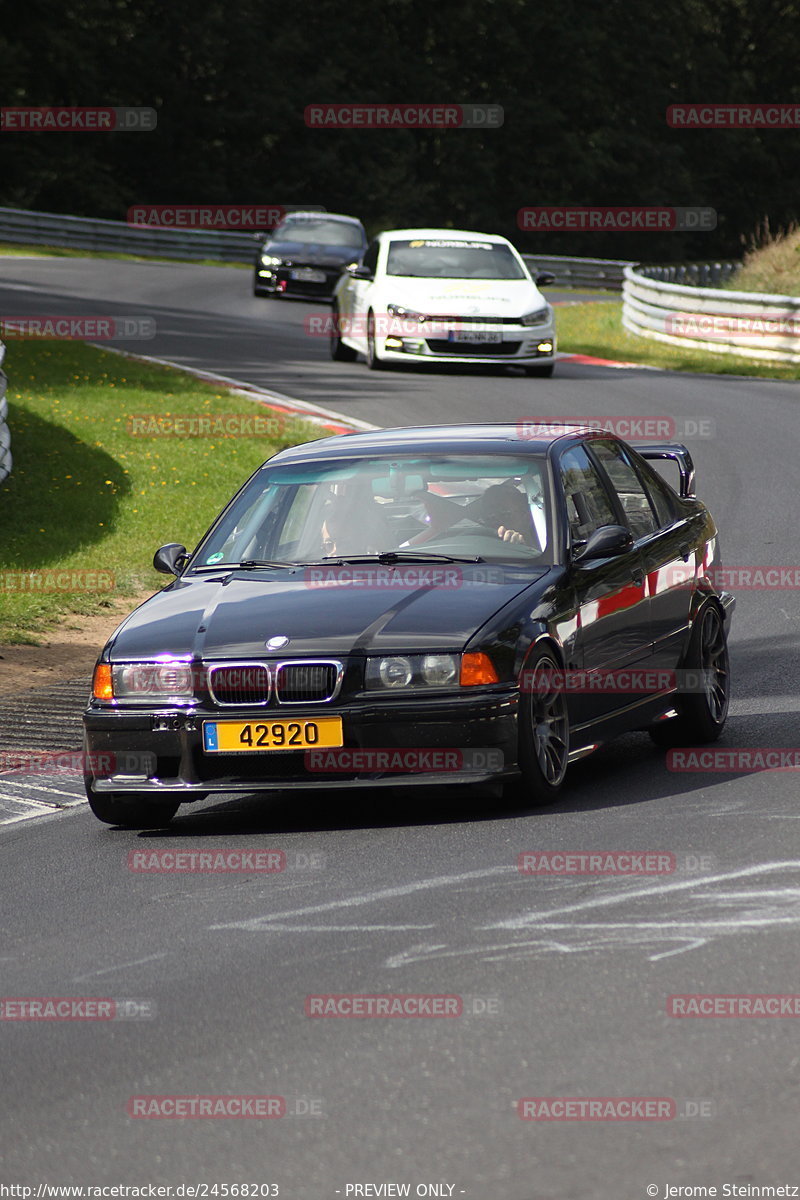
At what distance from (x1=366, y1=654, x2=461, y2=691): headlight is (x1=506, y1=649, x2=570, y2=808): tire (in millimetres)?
306

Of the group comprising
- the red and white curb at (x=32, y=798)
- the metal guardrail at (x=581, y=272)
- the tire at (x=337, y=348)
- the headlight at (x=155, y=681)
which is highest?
the metal guardrail at (x=581, y=272)

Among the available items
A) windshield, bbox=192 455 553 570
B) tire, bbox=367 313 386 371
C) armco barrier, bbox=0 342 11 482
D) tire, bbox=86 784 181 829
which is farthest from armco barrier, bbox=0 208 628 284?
tire, bbox=86 784 181 829

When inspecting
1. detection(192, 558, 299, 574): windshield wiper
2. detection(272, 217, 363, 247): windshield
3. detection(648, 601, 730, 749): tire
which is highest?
detection(272, 217, 363, 247): windshield

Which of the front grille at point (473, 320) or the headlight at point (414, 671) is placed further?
the front grille at point (473, 320)

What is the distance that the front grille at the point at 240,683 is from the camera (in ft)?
24.4

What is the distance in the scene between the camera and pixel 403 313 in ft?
77.5

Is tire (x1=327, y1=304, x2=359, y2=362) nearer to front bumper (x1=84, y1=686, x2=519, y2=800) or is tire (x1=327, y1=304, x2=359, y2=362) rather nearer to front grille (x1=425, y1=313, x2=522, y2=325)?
front grille (x1=425, y1=313, x2=522, y2=325)

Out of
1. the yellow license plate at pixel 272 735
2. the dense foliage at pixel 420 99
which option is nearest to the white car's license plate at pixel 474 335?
the yellow license plate at pixel 272 735

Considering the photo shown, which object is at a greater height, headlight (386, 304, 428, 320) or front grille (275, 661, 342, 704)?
headlight (386, 304, 428, 320)

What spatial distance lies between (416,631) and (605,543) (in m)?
1.09

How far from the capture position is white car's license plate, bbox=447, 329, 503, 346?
77.4 ft

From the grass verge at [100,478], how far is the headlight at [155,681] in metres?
4.98

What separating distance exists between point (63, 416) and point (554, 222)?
45544 millimetres

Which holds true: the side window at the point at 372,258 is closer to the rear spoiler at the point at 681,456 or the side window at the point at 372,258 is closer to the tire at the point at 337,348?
the tire at the point at 337,348
